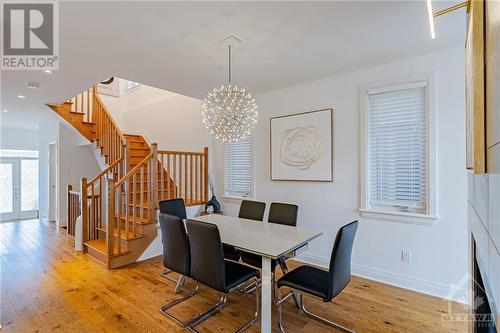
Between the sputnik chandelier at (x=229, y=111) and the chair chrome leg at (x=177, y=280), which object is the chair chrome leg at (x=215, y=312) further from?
the sputnik chandelier at (x=229, y=111)

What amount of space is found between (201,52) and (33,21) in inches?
56.2

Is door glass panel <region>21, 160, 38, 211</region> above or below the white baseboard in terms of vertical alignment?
above

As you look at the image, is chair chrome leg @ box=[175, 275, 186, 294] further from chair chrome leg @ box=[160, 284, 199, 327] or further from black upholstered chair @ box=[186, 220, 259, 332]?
black upholstered chair @ box=[186, 220, 259, 332]

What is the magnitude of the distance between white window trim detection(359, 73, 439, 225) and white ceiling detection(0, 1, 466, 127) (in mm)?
296

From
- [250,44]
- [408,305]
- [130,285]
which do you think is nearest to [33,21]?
[250,44]

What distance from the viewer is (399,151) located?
2.97 meters

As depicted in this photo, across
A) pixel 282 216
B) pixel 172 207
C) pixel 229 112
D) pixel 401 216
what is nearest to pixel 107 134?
pixel 172 207

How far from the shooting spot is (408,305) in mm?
2559

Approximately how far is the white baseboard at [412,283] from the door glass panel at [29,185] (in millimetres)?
→ 8417

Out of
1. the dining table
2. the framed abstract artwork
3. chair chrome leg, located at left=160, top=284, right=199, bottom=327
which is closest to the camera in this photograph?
the dining table

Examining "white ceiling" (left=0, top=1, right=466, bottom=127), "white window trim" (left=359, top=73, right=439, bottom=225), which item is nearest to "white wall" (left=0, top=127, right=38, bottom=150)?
"white ceiling" (left=0, top=1, right=466, bottom=127)

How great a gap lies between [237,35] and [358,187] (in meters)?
2.31

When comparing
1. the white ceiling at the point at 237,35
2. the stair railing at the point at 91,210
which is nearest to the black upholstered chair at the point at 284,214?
the white ceiling at the point at 237,35

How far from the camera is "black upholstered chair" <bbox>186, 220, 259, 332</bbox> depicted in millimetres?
2025
